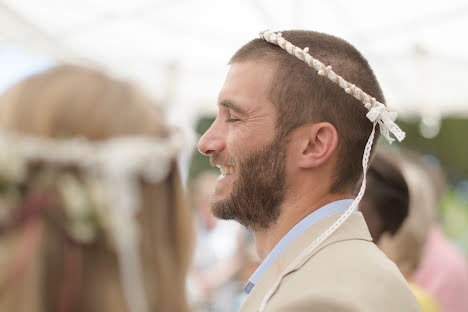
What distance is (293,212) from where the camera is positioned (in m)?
1.75

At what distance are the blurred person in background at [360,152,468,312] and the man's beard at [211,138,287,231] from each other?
1.02 metres

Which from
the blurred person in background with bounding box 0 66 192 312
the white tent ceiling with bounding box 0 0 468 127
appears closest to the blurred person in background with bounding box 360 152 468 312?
the blurred person in background with bounding box 0 66 192 312

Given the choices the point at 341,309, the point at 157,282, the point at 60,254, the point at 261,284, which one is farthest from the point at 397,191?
the point at 60,254

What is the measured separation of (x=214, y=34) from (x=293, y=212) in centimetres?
603

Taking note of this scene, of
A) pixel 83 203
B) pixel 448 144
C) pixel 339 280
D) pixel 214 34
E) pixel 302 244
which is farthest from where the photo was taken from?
pixel 448 144

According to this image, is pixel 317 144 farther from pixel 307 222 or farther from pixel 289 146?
pixel 307 222

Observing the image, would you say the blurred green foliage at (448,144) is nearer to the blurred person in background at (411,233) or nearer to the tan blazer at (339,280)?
the blurred person in background at (411,233)

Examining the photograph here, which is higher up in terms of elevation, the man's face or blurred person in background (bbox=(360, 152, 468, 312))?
the man's face

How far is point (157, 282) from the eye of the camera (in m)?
1.20

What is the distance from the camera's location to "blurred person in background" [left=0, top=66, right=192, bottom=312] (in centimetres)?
108

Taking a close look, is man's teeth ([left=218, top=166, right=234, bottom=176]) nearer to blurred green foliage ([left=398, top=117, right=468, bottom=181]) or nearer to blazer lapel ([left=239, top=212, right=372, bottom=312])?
blazer lapel ([left=239, top=212, right=372, bottom=312])

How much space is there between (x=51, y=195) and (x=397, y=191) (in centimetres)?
196

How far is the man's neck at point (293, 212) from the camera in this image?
68.3 inches

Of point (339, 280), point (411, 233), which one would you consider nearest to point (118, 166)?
point (339, 280)
